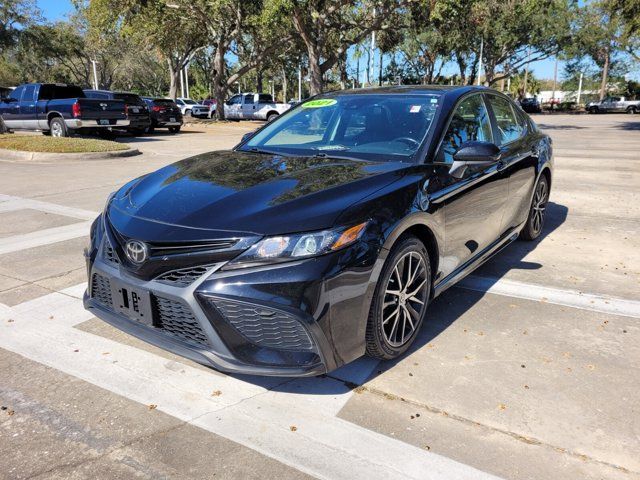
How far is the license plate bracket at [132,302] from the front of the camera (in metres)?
2.66

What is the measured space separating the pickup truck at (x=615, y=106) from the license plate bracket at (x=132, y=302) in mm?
55163

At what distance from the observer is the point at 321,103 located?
435cm

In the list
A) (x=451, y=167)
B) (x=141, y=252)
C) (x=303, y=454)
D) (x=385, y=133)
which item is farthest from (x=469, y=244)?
Result: (x=141, y=252)

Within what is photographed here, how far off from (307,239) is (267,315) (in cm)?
41

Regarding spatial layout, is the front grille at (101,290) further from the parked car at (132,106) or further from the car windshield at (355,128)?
the parked car at (132,106)

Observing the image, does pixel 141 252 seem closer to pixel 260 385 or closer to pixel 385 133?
pixel 260 385

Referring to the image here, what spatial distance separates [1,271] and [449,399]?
4087 millimetres

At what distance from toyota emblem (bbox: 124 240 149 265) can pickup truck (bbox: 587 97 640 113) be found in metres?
55.1

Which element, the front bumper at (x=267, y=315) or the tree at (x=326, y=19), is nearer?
the front bumper at (x=267, y=315)

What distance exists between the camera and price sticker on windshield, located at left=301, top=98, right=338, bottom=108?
429 centimetres

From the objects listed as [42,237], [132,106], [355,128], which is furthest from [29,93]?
[355,128]

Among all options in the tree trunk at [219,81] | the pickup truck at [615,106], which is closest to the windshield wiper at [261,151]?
the tree trunk at [219,81]

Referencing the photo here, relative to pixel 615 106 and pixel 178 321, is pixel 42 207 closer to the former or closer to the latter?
pixel 178 321

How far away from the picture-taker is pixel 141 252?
104 inches
